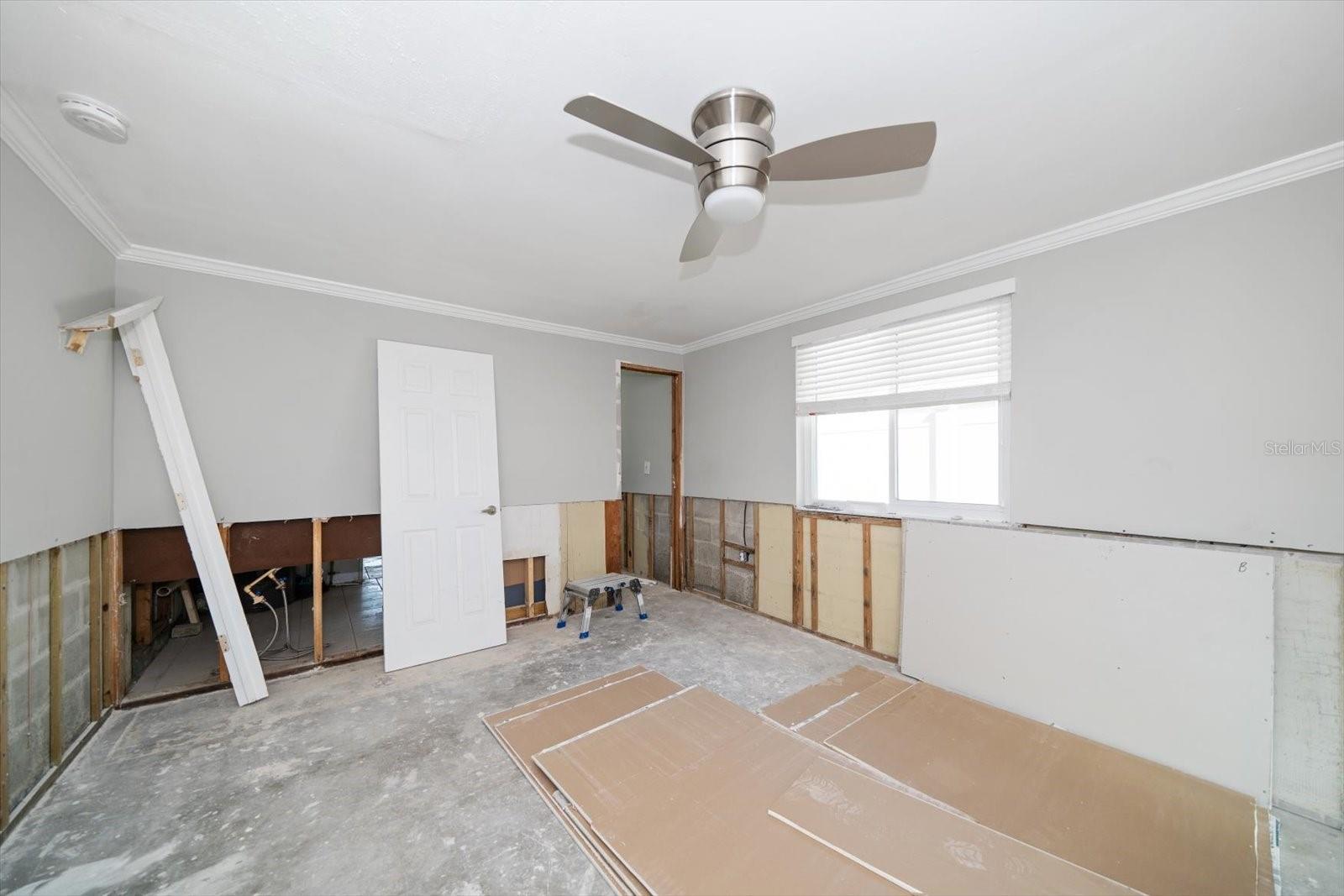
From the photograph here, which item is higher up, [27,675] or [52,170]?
[52,170]

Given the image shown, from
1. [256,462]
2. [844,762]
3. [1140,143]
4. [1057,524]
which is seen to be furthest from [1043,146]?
[256,462]

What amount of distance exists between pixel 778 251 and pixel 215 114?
2474 mm

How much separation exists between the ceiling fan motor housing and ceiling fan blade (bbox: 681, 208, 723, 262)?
0.84 ft

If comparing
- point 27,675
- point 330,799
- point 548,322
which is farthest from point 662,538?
point 27,675

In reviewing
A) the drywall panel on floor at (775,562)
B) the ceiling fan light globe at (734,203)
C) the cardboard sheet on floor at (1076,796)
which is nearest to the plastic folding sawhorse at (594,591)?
the drywall panel on floor at (775,562)

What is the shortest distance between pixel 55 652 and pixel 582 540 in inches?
122

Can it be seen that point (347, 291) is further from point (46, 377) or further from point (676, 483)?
point (676, 483)

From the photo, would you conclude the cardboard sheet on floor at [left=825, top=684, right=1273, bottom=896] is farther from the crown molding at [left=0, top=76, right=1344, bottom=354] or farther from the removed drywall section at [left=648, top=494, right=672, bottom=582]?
the removed drywall section at [left=648, top=494, right=672, bottom=582]

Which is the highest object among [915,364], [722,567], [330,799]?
[915,364]

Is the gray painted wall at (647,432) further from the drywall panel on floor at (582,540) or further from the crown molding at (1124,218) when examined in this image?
the crown molding at (1124,218)

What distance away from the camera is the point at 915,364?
3248 mm

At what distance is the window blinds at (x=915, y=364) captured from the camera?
2896 millimetres

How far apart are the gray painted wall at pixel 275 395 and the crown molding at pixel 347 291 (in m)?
0.05

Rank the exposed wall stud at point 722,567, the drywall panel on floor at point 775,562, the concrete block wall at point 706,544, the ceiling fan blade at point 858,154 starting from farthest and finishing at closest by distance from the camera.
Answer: the concrete block wall at point 706,544 → the exposed wall stud at point 722,567 → the drywall panel on floor at point 775,562 → the ceiling fan blade at point 858,154
